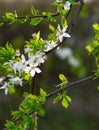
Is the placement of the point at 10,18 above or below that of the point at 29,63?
above

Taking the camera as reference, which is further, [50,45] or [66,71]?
[66,71]

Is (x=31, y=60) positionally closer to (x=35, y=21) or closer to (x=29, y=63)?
(x=29, y=63)

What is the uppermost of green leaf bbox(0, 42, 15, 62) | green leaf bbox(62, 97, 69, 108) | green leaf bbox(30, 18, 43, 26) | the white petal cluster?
green leaf bbox(30, 18, 43, 26)

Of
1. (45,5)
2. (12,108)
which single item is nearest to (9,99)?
(12,108)

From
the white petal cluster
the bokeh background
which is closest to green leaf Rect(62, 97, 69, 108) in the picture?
the white petal cluster

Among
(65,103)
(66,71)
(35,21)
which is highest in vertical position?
(66,71)

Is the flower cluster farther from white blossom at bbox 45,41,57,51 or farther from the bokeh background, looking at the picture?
the bokeh background

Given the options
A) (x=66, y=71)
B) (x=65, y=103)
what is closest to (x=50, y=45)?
(x=65, y=103)

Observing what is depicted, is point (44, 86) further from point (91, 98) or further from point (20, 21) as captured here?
point (20, 21)

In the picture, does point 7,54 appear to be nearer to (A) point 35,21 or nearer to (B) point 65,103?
(A) point 35,21
